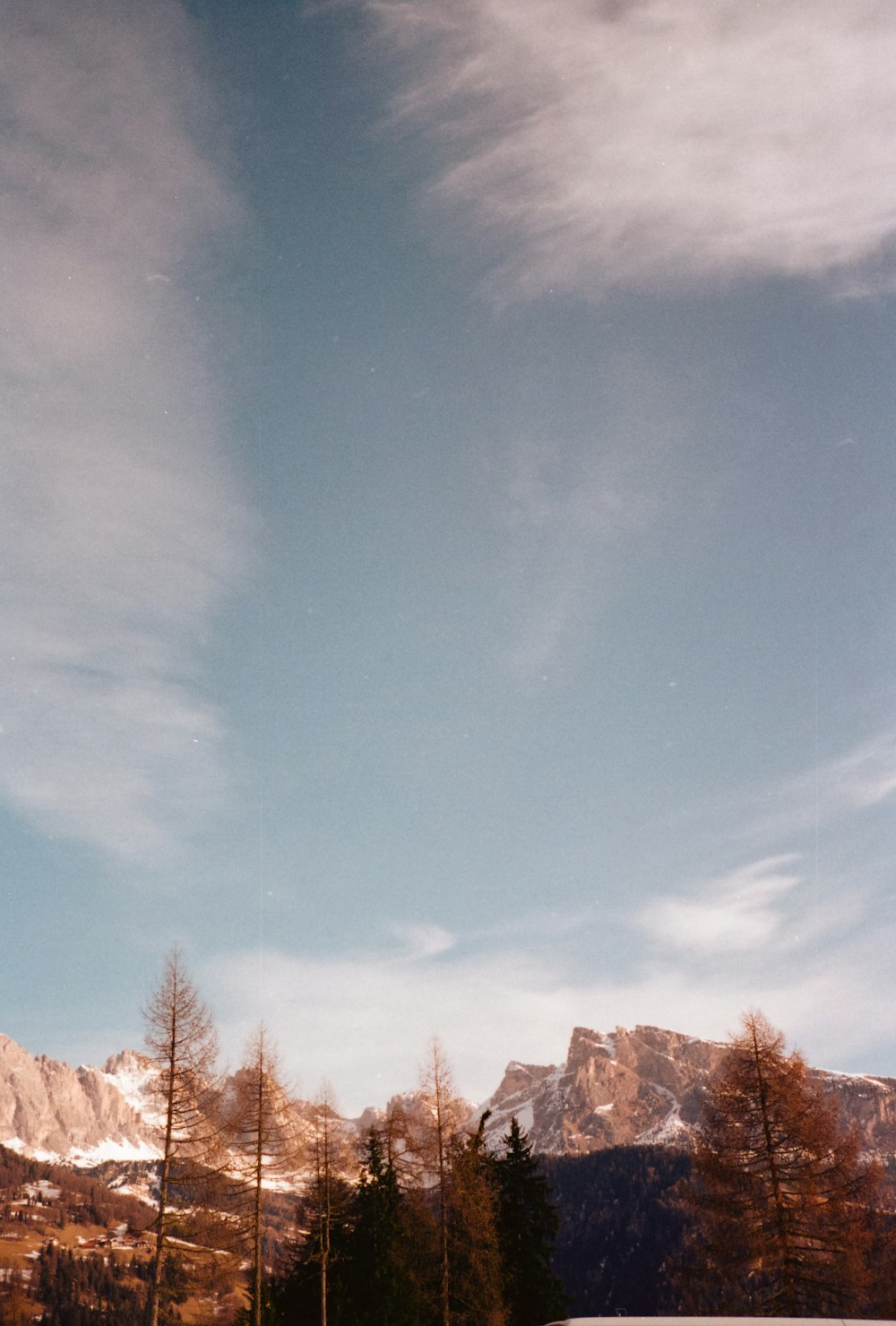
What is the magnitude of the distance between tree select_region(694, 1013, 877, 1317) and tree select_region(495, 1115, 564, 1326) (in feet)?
33.5

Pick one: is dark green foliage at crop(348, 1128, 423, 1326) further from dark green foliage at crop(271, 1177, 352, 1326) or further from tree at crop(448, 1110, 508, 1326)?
tree at crop(448, 1110, 508, 1326)

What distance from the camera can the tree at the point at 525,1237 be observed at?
34031mm

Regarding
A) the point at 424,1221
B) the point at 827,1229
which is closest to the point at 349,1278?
the point at 424,1221

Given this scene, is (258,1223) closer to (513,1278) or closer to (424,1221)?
(424,1221)

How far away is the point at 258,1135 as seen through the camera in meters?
28.1

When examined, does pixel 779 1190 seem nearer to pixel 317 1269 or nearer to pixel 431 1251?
pixel 431 1251

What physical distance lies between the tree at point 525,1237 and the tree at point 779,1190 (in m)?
10.2

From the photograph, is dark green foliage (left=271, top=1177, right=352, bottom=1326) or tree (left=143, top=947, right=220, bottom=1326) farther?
dark green foliage (left=271, top=1177, right=352, bottom=1326)

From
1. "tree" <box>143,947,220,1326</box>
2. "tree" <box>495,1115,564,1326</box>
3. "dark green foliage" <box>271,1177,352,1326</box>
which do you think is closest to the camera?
"tree" <box>143,947,220,1326</box>

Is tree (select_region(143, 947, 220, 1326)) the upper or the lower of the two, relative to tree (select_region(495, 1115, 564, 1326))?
upper

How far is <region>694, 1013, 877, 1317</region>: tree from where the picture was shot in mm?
24312

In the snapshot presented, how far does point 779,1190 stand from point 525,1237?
1491cm

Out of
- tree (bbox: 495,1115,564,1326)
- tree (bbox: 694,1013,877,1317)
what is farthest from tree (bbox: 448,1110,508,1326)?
tree (bbox: 694,1013,877,1317)

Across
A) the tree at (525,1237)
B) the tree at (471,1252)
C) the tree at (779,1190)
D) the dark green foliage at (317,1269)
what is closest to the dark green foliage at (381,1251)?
the dark green foliage at (317,1269)
